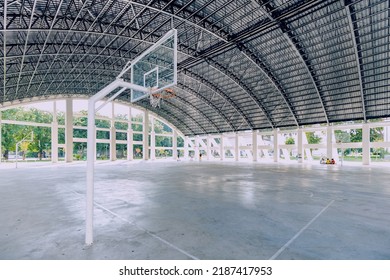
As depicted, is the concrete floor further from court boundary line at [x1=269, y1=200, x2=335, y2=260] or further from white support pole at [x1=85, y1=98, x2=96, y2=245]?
white support pole at [x1=85, y1=98, x2=96, y2=245]

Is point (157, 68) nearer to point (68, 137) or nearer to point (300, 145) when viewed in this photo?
point (300, 145)

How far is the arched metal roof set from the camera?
74.9ft

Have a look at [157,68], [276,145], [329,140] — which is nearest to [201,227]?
[157,68]

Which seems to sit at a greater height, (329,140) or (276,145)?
(329,140)

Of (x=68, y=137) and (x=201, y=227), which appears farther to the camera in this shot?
(x=68, y=137)

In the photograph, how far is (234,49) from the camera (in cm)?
3275

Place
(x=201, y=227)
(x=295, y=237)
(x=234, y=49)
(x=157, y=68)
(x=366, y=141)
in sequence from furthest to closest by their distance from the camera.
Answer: (x=366, y=141) → (x=234, y=49) → (x=157, y=68) → (x=201, y=227) → (x=295, y=237)

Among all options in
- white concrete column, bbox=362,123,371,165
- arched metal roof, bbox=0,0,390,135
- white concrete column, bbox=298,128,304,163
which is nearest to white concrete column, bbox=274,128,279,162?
arched metal roof, bbox=0,0,390,135

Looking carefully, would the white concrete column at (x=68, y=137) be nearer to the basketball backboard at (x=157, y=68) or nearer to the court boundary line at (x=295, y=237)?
the basketball backboard at (x=157, y=68)

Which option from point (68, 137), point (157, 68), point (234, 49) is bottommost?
point (68, 137)

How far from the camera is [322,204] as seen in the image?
9.76 meters

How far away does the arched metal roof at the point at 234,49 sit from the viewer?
22.8 meters

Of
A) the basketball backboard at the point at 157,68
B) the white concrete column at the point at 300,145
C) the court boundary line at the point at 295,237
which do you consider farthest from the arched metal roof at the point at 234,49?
the court boundary line at the point at 295,237
